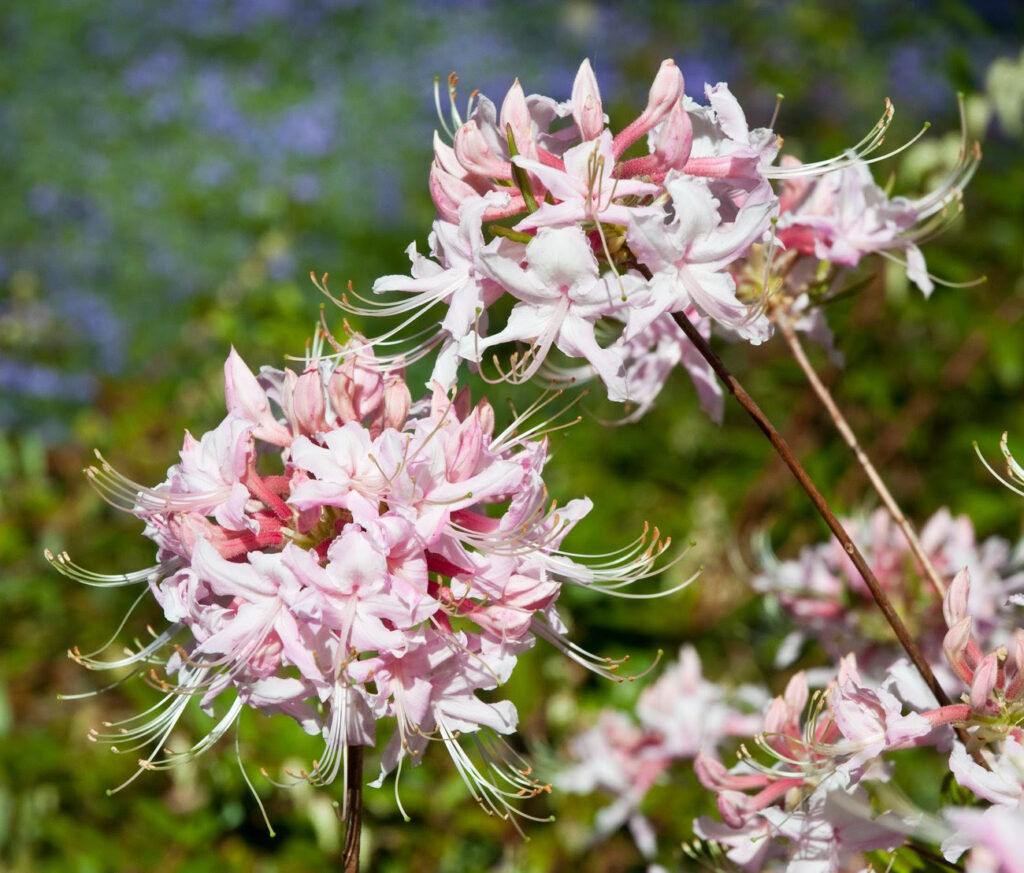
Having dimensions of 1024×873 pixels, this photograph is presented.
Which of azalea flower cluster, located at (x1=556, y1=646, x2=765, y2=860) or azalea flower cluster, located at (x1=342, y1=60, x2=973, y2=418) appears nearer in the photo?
azalea flower cluster, located at (x1=342, y1=60, x2=973, y2=418)

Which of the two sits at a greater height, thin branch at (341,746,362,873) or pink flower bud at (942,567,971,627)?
pink flower bud at (942,567,971,627)

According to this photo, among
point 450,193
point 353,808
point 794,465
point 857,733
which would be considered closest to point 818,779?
point 857,733

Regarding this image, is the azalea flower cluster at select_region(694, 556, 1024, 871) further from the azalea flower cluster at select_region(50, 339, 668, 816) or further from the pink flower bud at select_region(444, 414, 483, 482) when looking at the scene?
the pink flower bud at select_region(444, 414, 483, 482)

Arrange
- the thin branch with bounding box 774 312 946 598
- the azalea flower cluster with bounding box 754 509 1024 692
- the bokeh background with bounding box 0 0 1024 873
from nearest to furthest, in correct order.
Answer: the thin branch with bounding box 774 312 946 598
the azalea flower cluster with bounding box 754 509 1024 692
the bokeh background with bounding box 0 0 1024 873

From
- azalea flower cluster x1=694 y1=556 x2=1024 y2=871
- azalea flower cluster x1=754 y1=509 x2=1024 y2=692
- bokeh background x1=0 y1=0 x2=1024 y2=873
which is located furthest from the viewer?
bokeh background x1=0 y1=0 x2=1024 y2=873

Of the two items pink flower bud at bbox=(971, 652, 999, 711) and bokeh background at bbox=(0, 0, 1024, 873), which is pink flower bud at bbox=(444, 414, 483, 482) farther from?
pink flower bud at bbox=(971, 652, 999, 711)

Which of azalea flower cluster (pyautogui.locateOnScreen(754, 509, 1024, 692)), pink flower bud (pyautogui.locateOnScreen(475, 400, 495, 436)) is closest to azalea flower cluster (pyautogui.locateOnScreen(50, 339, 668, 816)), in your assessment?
pink flower bud (pyautogui.locateOnScreen(475, 400, 495, 436))

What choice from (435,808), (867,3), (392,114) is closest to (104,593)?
(435,808)

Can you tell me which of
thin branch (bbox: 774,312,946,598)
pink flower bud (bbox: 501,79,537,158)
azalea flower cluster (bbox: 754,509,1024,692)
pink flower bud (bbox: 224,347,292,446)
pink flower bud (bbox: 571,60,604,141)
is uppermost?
pink flower bud (bbox: 571,60,604,141)

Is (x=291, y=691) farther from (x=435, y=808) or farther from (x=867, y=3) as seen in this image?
(x=867, y=3)
